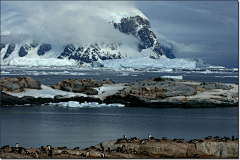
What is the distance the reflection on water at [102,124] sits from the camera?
16609mm

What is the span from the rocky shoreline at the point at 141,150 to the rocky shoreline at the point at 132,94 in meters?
15.4

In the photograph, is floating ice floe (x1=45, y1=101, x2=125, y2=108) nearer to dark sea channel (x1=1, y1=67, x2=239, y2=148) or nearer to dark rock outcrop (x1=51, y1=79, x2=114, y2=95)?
dark sea channel (x1=1, y1=67, x2=239, y2=148)

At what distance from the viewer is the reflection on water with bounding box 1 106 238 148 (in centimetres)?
1661

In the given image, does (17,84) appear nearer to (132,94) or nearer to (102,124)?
(132,94)

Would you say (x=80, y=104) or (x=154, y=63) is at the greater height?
(x=154, y=63)

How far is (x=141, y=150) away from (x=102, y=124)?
26.6ft

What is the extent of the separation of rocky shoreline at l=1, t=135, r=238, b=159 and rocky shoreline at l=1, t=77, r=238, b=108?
1543 cm

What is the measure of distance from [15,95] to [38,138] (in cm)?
1463

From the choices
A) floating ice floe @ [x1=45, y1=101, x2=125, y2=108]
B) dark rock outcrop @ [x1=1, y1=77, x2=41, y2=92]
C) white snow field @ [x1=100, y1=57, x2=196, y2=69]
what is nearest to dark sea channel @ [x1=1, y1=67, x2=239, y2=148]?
floating ice floe @ [x1=45, y1=101, x2=125, y2=108]

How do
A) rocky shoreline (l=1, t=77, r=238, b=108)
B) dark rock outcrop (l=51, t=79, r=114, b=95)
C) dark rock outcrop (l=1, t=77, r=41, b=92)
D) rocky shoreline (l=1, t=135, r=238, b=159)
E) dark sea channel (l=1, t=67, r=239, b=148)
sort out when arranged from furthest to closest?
dark rock outcrop (l=51, t=79, r=114, b=95) → dark rock outcrop (l=1, t=77, r=41, b=92) → rocky shoreline (l=1, t=77, r=238, b=108) → dark sea channel (l=1, t=67, r=239, b=148) → rocky shoreline (l=1, t=135, r=238, b=159)

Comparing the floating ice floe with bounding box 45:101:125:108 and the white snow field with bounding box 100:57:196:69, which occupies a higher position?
the white snow field with bounding box 100:57:196:69

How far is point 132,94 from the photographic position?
31.2m

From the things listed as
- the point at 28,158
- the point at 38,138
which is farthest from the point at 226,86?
the point at 28,158

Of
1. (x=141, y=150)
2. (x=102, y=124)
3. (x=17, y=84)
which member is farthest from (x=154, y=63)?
(x=141, y=150)
